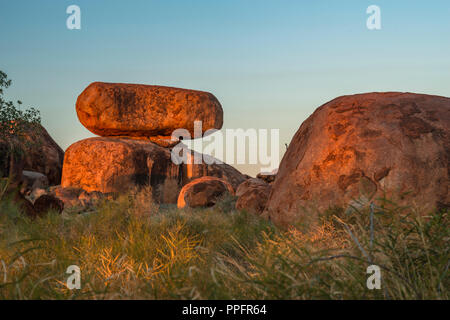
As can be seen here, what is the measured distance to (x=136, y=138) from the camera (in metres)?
19.8

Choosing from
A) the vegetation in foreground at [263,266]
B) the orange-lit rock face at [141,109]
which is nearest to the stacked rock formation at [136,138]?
the orange-lit rock face at [141,109]

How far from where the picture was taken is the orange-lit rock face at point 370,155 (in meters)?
4.00

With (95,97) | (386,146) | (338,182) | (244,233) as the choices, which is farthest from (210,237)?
(95,97)

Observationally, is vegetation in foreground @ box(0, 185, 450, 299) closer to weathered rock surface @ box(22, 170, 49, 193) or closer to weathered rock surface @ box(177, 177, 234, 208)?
weathered rock surface @ box(177, 177, 234, 208)

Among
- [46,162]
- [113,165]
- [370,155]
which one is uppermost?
[370,155]

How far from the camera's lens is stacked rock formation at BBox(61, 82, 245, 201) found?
1627cm

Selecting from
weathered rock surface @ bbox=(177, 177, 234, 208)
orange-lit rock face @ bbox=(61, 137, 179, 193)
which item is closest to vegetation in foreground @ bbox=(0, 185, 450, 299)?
weathered rock surface @ bbox=(177, 177, 234, 208)

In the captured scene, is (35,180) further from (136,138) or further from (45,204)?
(45,204)

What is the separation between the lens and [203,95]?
20.7 m

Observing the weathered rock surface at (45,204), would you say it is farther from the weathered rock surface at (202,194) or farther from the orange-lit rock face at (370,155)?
the weathered rock surface at (202,194)

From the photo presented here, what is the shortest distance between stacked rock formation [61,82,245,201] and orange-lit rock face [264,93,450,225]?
1199 cm

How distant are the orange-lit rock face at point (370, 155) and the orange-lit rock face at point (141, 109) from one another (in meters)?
15.4

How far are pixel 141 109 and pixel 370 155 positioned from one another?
16.5 m

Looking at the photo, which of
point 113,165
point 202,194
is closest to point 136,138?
point 113,165
